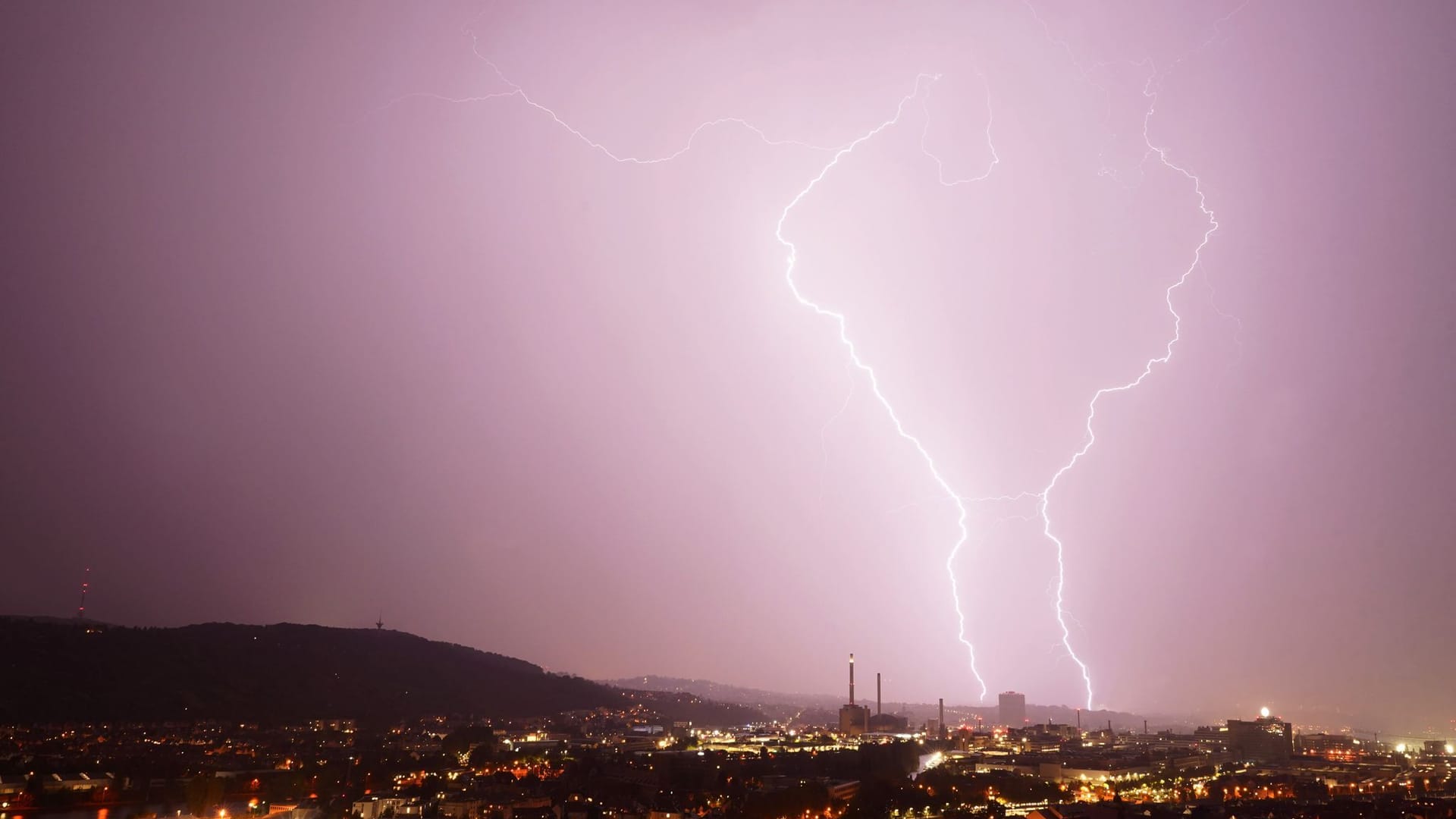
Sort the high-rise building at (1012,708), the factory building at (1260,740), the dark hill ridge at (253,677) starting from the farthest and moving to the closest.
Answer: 1. the high-rise building at (1012,708)
2. the factory building at (1260,740)
3. the dark hill ridge at (253,677)

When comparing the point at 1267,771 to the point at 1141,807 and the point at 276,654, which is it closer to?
the point at 1141,807

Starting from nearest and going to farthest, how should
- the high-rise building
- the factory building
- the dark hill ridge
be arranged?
the dark hill ridge
the factory building
the high-rise building

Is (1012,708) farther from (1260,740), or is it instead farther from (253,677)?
(253,677)

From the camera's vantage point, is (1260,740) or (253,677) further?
(253,677)

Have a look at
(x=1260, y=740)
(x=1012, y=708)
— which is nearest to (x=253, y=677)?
(x=1260, y=740)

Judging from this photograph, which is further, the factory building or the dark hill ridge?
the factory building

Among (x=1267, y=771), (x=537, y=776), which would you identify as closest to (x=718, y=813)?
(x=537, y=776)

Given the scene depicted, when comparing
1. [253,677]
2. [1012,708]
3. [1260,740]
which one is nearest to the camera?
[1260,740]

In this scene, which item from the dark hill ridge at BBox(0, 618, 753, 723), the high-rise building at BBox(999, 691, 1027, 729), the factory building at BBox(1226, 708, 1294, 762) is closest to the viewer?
the dark hill ridge at BBox(0, 618, 753, 723)

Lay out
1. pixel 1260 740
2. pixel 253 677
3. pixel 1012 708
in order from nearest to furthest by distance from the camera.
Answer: pixel 1260 740 → pixel 253 677 → pixel 1012 708
